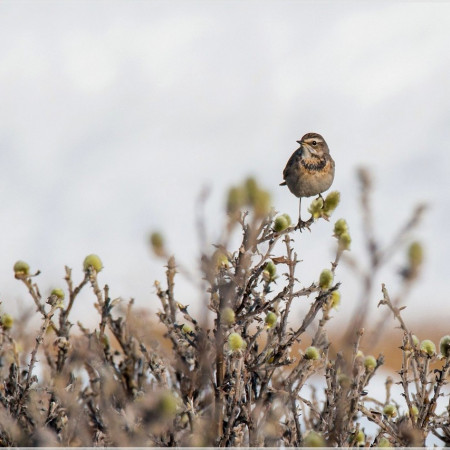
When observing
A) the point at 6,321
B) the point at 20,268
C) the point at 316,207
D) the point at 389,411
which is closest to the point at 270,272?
the point at 316,207

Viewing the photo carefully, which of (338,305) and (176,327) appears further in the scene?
(338,305)

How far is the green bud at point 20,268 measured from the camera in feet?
13.7

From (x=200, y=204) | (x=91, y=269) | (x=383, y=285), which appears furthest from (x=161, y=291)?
(x=200, y=204)

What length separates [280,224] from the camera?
3822 millimetres

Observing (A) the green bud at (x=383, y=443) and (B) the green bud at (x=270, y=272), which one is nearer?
(A) the green bud at (x=383, y=443)

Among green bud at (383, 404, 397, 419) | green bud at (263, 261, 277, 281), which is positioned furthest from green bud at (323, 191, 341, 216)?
green bud at (383, 404, 397, 419)

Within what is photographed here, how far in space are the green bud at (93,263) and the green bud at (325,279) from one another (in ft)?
4.40

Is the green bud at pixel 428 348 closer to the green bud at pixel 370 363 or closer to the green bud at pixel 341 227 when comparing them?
the green bud at pixel 370 363

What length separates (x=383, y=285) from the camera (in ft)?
12.7

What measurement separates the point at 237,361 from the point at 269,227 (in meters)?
0.72

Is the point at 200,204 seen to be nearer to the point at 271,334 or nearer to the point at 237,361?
the point at 237,361

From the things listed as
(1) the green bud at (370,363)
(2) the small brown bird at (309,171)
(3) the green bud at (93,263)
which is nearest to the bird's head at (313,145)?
(2) the small brown bird at (309,171)

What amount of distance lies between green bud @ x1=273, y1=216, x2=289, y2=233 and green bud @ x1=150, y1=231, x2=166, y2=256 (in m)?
1.04

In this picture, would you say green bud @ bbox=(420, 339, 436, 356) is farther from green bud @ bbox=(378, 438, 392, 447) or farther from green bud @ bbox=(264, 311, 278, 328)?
green bud @ bbox=(264, 311, 278, 328)
